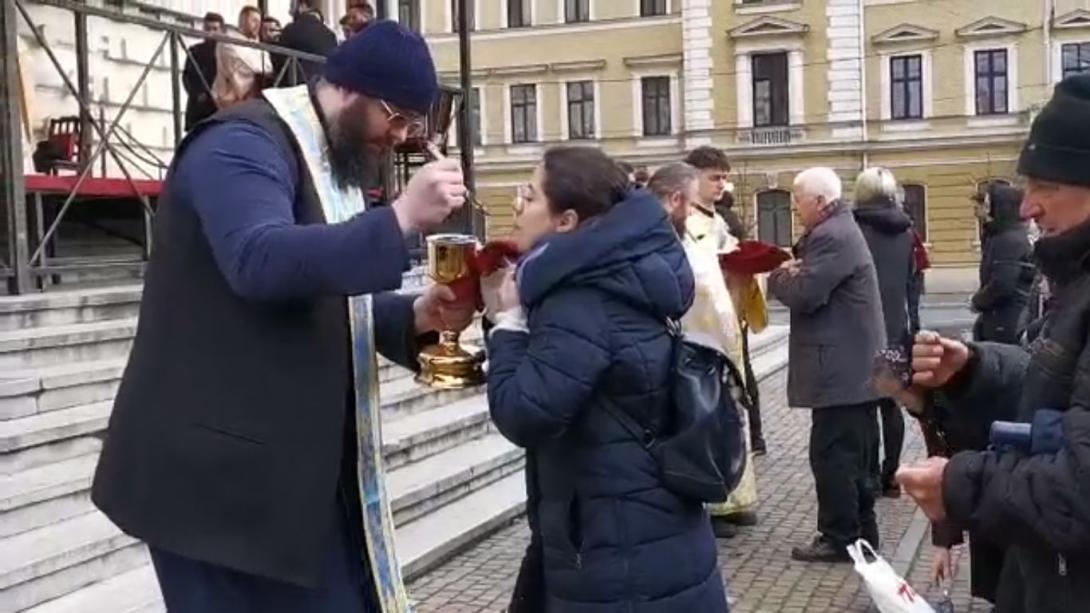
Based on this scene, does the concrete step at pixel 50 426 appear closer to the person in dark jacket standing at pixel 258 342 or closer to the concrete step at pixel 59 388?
the concrete step at pixel 59 388

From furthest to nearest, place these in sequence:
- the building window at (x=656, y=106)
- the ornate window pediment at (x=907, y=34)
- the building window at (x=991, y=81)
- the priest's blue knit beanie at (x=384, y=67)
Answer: the building window at (x=656, y=106) → the ornate window pediment at (x=907, y=34) → the building window at (x=991, y=81) → the priest's blue knit beanie at (x=384, y=67)

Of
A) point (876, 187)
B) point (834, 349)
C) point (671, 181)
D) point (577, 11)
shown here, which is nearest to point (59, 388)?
point (671, 181)

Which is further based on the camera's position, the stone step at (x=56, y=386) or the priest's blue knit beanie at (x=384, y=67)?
the stone step at (x=56, y=386)

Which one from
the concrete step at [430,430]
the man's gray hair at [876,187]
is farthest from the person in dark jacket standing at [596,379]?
the man's gray hair at [876,187]

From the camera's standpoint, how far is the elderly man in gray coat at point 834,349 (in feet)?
21.9

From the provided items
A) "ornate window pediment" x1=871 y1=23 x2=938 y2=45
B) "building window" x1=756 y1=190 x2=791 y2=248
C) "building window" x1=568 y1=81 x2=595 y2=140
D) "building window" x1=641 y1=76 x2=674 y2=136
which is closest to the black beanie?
"building window" x1=756 y1=190 x2=791 y2=248

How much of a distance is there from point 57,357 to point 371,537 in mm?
3982

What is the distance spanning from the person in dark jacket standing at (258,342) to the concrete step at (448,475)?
3.65m

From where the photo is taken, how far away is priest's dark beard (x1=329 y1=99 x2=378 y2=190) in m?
2.95

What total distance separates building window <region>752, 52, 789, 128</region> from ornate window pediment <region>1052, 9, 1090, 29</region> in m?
8.07

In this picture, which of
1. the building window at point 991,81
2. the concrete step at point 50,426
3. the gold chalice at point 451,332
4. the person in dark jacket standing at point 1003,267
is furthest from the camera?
the building window at point 991,81

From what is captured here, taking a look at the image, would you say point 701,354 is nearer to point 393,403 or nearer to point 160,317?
point 160,317

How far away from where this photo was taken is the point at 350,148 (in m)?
3.00

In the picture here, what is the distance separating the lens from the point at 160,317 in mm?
2861
